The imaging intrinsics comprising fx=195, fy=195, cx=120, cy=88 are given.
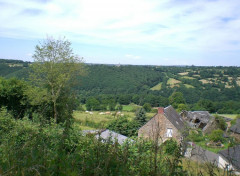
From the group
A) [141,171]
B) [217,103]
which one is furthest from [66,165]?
[217,103]

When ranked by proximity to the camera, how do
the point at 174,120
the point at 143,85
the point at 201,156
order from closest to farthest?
the point at 201,156 < the point at 174,120 < the point at 143,85

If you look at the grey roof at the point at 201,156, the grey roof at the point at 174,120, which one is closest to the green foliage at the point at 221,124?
the grey roof at the point at 174,120

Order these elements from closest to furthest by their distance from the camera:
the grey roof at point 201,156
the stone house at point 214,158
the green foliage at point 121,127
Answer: the stone house at point 214,158, the grey roof at point 201,156, the green foliage at point 121,127

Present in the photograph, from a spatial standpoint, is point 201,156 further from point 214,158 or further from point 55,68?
point 55,68

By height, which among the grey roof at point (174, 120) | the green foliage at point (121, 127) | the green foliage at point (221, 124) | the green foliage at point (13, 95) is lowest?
the green foliage at point (221, 124)

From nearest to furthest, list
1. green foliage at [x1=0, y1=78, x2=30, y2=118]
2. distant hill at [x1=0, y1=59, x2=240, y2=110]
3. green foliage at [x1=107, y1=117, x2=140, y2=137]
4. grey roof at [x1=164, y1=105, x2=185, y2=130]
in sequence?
green foliage at [x1=107, y1=117, x2=140, y2=137]
green foliage at [x1=0, y1=78, x2=30, y2=118]
grey roof at [x1=164, y1=105, x2=185, y2=130]
distant hill at [x1=0, y1=59, x2=240, y2=110]

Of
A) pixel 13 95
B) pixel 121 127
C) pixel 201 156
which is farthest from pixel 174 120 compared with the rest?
pixel 201 156

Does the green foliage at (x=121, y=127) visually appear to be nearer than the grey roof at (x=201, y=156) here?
No

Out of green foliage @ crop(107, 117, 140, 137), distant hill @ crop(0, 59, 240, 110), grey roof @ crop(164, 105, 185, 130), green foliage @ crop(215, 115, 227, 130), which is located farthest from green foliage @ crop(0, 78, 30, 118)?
distant hill @ crop(0, 59, 240, 110)

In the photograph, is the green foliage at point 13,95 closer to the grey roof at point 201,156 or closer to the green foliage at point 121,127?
the green foliage at point 121,127

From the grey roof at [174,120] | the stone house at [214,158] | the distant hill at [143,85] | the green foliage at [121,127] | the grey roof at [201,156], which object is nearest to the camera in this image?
the stone house at [214,158]

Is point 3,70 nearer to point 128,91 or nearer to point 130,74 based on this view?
point 128,91

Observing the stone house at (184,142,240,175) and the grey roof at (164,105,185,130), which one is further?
the grey roof at (164,105,185,130)

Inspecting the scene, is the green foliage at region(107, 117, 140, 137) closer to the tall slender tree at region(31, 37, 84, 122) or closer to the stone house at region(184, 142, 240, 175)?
the stone house at region(184, 142, 240, 175)
